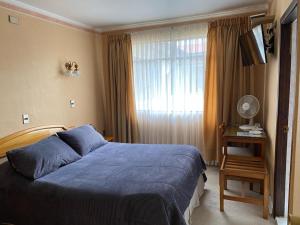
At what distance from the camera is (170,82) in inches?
165

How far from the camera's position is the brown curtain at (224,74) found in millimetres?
3686

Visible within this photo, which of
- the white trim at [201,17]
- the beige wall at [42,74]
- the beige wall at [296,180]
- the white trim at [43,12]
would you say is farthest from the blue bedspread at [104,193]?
the white trim at [201,17]

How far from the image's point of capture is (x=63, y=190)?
6.76ft

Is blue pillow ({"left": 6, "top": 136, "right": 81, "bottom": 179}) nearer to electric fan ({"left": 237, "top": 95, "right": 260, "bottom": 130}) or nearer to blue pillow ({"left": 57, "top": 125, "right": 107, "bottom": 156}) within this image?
blue pillow ({"left": 57, "top": 125, "right": 107, "bottom": 156})

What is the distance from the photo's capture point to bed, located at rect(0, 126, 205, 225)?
1848 millimetres

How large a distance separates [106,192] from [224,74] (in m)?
2.74

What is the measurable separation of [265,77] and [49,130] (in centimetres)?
335

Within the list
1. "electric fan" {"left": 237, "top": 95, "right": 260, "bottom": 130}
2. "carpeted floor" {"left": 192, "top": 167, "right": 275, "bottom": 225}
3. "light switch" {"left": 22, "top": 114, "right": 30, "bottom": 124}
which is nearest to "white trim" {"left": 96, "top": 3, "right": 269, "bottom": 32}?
"electric fan" {"left": 237, "top": 95, "right": 260, "bottom": 130}

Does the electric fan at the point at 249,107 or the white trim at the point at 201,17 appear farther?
the white trim at the point at 201,17

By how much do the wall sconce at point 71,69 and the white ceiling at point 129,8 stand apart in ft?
2.41

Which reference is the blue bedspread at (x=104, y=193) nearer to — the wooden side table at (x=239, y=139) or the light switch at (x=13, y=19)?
the wooden side table at (x=239, y=139)

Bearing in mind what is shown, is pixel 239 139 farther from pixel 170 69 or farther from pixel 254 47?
pixel 170 69

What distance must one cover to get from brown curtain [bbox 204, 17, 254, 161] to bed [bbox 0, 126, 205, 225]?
135 centimetres

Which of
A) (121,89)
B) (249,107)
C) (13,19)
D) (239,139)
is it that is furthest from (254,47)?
(13,19)
